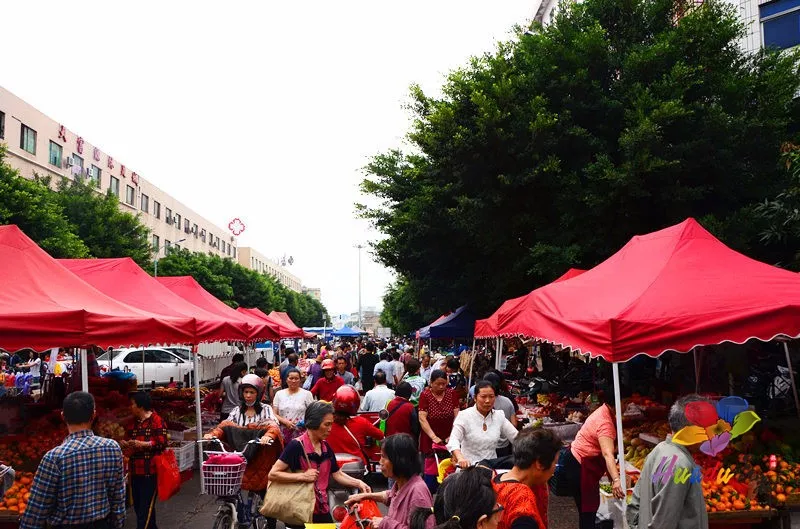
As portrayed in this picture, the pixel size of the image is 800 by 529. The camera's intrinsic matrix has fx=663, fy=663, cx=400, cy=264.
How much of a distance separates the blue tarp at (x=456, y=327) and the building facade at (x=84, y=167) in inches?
979

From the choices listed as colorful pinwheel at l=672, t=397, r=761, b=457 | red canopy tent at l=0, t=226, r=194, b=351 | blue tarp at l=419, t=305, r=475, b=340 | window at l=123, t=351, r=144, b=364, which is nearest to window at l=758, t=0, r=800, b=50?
blue tarp at l=419, t=305, r=475, b=340

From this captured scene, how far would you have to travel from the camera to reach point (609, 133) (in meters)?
16.6

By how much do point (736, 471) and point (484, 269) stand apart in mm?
14111

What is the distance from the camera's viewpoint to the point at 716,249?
7910mm

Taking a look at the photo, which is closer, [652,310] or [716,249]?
[652,310]

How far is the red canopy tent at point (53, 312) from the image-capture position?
6863 millimetres

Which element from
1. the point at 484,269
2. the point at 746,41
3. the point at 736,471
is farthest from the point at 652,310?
the point at 746,41

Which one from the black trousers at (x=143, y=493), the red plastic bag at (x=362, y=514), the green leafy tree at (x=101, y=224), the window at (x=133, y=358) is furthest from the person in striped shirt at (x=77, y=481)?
the green leafy tree at (x=101, y=224)

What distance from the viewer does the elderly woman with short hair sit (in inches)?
163

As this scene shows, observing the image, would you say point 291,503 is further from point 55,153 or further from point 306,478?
point 55,153

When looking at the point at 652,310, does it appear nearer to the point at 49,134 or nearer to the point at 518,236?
the point at 518,236

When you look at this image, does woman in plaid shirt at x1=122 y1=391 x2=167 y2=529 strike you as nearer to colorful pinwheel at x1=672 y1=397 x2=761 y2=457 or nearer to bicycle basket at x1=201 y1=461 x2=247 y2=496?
bicycle basket at x1=201 y1=461 x2=247 y2=496

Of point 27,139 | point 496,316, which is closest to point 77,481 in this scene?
point 496,316

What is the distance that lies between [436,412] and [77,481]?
400 centimetres
